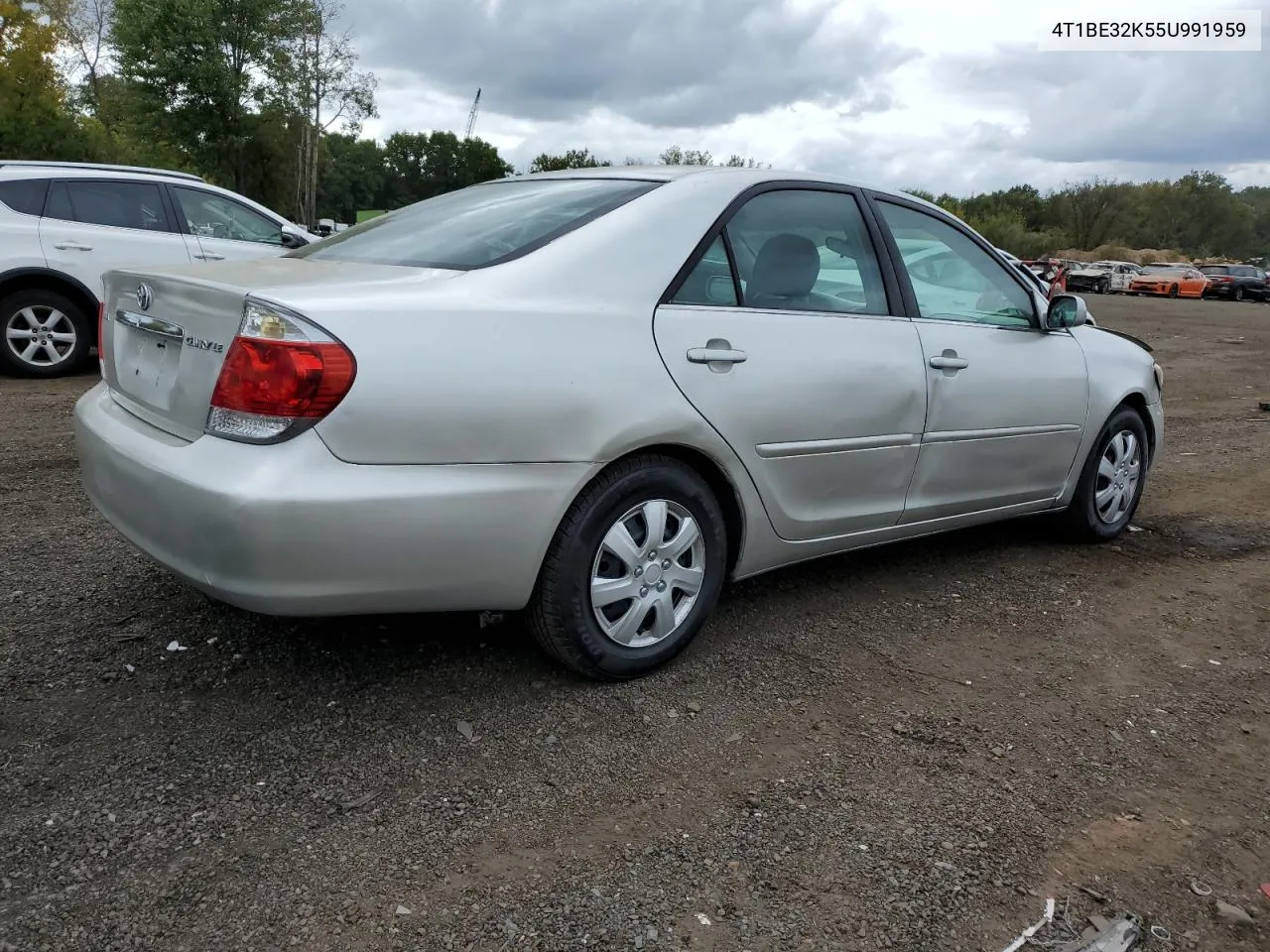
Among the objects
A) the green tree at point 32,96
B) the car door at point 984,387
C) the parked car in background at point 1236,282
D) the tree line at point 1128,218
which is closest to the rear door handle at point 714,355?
the car door at point 984,387

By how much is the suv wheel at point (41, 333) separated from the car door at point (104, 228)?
0.26 meters

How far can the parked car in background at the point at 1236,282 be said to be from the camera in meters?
37.0

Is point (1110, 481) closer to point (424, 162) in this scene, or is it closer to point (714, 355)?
point (714, 355)

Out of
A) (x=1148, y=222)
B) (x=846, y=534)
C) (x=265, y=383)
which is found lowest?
(x=846, y=534)

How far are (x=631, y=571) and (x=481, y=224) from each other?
1.19 m

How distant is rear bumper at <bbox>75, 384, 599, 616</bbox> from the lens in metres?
2.46

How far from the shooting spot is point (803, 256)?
349 centimetres

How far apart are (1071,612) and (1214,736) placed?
0.99 m

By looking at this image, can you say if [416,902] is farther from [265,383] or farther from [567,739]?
[265,383]

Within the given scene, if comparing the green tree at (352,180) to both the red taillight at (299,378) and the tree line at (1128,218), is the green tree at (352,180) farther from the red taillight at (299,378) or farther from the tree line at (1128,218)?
the red taillight at (299,378)

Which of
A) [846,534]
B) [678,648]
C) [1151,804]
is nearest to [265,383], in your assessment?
[678,648]

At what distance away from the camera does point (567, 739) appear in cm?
280

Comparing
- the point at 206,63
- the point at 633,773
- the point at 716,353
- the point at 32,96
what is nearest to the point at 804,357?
the point at 716,353

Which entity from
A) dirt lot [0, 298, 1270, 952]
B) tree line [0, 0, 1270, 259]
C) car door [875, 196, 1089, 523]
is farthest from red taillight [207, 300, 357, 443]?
tree line [0, 0, 1270, 259]
